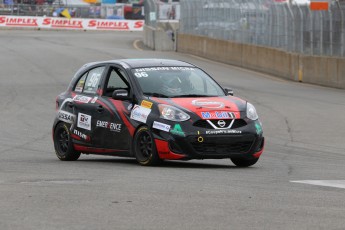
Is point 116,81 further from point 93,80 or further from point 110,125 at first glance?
point 110,125

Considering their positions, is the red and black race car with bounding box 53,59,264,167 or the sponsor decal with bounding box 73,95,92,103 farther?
the sponsor decal with bounding box 73,95,92,103

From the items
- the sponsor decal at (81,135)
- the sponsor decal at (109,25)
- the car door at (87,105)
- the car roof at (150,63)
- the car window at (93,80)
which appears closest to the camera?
the car roof at (150,63)

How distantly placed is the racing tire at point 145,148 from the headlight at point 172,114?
31 cm

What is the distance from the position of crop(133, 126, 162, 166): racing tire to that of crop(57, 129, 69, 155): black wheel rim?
2.04 m

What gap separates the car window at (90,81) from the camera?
14.0 m

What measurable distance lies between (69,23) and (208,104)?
63482 millimetres

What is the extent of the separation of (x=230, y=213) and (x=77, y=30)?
67424 mm

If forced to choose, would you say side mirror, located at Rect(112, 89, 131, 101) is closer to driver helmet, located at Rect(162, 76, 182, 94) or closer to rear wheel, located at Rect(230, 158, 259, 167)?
driver helmet, located at Rect(162, 76, 182, 94)

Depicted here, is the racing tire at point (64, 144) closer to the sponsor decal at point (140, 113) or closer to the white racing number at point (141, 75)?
the white racing number at point (141, 75)

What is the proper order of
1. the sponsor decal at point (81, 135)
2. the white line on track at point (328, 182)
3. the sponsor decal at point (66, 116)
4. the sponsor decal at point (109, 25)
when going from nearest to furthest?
the white line on track at point (328, 182), the sponsor decal at point (81, 135), the sponsor decal at point (66, 116), the sponsor decal at point (109, 25)

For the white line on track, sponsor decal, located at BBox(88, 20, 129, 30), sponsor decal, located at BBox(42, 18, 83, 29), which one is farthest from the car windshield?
sponsor decal, located at BBox(88, 20, 129, 30)

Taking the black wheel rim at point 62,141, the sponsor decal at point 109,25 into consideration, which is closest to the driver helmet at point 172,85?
the black wheel rim at point 62,141

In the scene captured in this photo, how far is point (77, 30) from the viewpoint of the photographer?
7488 centimetres

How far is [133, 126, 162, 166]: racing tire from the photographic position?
12398mm
